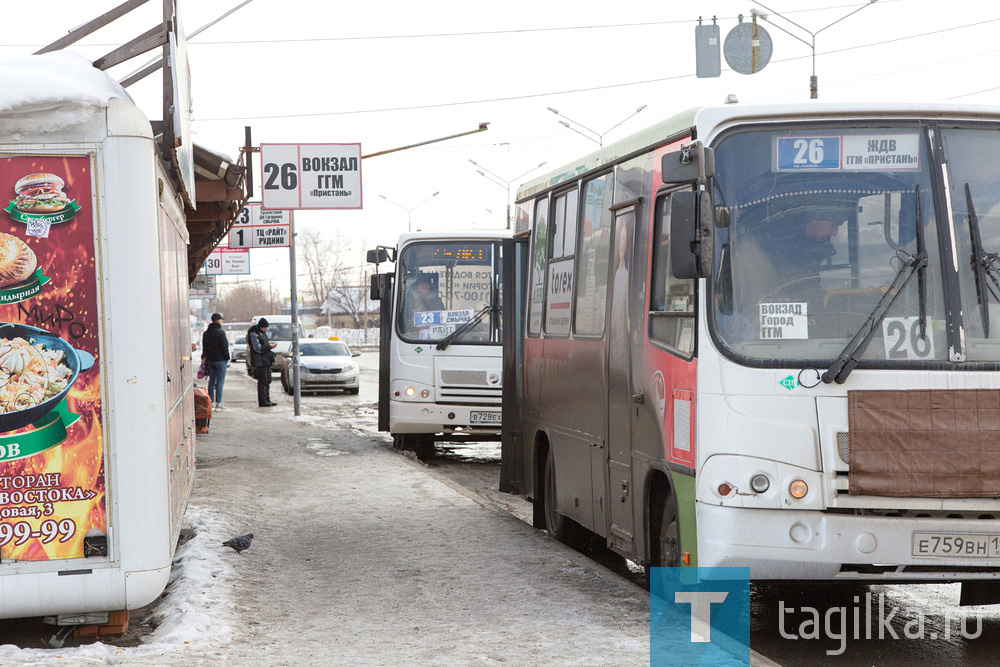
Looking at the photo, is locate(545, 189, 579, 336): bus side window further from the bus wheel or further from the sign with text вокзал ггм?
the sign with text вокзал ггм

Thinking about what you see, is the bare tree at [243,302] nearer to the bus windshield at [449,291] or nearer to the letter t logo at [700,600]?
the bus windshield at [449,291]

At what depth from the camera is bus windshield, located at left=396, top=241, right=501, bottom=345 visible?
1595cm

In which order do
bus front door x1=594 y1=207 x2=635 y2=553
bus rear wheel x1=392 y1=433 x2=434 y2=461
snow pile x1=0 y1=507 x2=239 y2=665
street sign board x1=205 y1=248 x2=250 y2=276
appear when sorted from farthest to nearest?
street sign board x1=205 y1=248 x2=250 y2=276 → bus rear wheel x1=392 y1=433 x2=434 y2=461 → bus front door x1=594 y1=207 x2=635 y2=553 → snow pile x1=0 y1=507 x2=239 y2=665

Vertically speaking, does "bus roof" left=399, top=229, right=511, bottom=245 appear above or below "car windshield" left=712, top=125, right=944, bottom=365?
above

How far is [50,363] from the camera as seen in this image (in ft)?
19.2

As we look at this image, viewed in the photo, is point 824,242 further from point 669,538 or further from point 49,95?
point 49,95

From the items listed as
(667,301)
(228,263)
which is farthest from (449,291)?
(228,263)

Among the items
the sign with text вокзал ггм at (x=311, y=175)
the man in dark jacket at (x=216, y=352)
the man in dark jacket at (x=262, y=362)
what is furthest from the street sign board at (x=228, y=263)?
the sign with text вокзал ггм at (x=311, y=175)

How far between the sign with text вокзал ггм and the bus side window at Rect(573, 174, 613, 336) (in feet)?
33.9

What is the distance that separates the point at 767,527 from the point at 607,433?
6.97 ft

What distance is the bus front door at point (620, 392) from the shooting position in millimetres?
7523

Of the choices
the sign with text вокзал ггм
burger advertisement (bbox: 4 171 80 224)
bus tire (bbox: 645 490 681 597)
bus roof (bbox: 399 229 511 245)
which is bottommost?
bus tire (bbox: 645 490 681 597)

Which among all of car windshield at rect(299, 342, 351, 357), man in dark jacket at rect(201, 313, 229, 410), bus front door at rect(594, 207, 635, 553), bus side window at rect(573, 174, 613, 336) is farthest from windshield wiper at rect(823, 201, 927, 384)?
car windshield at rect(299, 342, 351, 357)

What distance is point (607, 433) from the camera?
800cm
